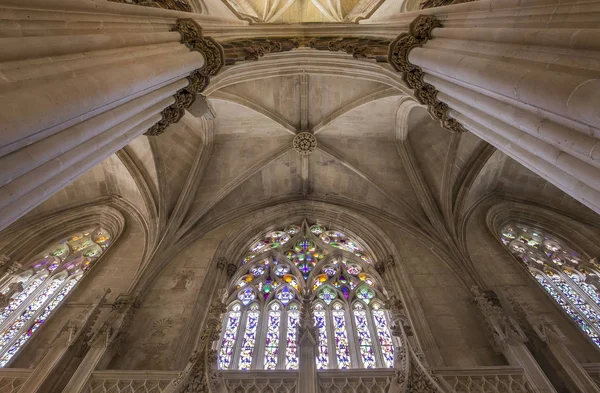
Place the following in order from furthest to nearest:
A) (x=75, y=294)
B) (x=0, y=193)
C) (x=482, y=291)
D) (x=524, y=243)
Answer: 1. (x=524, y=243)
2. (x=75, y=294)
3. (x=482, y=291)
4. (x=0, y=193)

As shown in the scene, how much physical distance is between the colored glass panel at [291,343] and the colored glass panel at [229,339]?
3.88 ft

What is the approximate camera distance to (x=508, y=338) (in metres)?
6.13

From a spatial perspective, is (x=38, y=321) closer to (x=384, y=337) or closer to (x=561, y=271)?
(x=384, y=337)

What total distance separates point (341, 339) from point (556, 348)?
385 cm

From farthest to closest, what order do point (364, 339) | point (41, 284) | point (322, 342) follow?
1. point (41, 284)
2. point (364, 339)
3. point (322, 342)

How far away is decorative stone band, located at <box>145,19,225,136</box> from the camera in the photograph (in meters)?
5.89

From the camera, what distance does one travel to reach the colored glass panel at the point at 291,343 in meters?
6.77

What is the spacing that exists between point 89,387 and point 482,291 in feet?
25.4

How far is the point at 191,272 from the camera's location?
8.91 metres

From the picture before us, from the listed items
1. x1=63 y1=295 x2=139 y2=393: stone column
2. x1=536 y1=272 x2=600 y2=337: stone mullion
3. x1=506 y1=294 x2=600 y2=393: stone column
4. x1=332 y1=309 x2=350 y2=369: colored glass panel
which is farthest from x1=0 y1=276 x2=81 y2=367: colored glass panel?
x1=536 y1=272 x2=600 y2=337: stone mullion

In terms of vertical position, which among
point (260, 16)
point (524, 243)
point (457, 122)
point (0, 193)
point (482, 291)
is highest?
point (260, 16)

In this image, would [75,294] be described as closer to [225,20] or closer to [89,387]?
[89,387]

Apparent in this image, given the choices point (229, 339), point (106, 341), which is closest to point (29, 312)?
point (106, 341)

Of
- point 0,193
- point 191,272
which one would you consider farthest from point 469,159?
point 0,193
